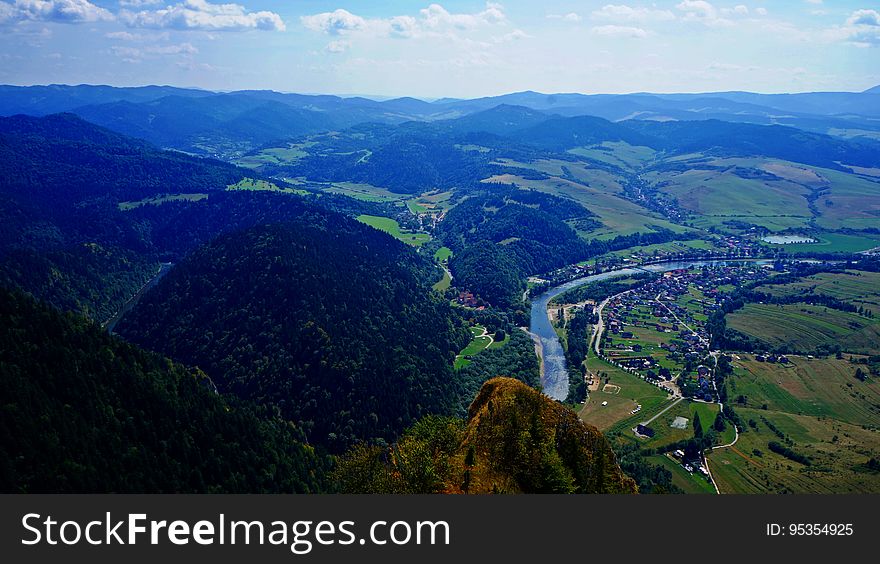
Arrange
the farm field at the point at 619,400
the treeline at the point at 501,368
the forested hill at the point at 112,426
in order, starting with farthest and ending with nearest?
1. the treeline at the point at 501,368
2. the farm field at the point at 619,400
3. the forested hill at the point at 112,426

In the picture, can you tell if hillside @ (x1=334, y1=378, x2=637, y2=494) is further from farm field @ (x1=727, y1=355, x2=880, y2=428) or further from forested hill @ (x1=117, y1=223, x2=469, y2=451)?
farm field @ (x1=727, y1=355, x2=880, y2=428)

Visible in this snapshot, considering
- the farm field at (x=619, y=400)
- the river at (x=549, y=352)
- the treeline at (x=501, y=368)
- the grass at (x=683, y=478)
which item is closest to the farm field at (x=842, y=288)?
the river at (x=549, y=352)

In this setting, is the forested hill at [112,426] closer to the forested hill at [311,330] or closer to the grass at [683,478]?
the forested hill at [311,330]

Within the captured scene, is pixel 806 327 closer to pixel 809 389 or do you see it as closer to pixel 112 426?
pixel 809 389

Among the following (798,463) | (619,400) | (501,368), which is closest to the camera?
(798,463)

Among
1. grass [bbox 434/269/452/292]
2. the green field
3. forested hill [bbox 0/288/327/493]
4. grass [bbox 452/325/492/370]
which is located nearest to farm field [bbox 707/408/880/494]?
the green field

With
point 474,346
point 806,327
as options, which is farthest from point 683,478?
point 806,327
